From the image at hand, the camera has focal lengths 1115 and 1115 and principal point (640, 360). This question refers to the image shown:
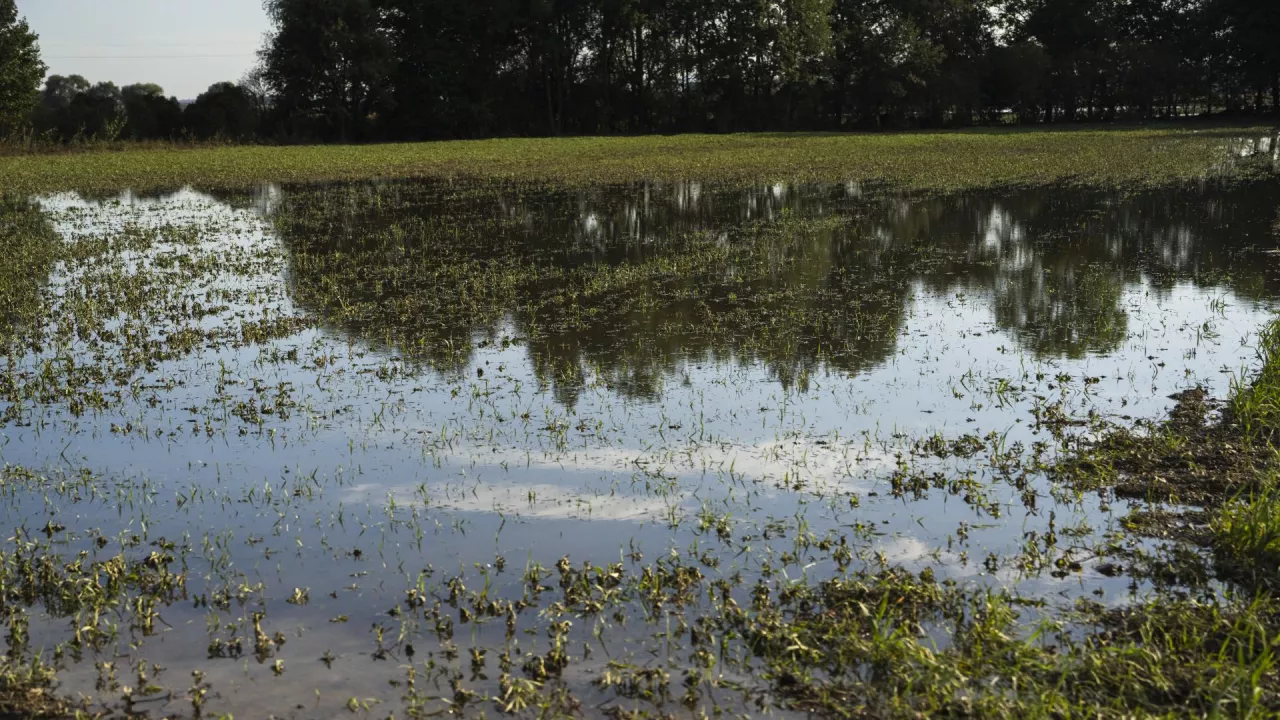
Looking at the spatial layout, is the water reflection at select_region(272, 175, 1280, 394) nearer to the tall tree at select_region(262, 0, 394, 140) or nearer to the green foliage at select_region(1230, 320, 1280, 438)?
the green foliage at select_region(1230, 320, 1280, 438)

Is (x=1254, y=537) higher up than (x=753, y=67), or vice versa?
(x=753, y=67)

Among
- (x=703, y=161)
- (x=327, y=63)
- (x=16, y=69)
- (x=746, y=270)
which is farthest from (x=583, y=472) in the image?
(x=16, y=69)

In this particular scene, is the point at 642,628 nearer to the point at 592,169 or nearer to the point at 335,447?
the point at 335,447

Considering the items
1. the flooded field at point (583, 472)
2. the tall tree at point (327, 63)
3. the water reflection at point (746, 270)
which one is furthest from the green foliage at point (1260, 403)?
the tall tree at point (327, 63)

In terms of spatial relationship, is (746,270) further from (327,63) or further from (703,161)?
(327,63)

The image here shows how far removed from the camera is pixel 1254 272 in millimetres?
12766

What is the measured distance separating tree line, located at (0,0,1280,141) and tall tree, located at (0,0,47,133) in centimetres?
30

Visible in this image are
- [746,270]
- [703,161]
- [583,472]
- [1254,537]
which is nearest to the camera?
[1254,537]

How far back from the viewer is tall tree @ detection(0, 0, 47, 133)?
55062 millimetres

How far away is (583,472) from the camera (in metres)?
6.49

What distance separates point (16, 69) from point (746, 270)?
55.3 m

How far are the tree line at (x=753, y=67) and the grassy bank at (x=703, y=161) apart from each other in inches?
505

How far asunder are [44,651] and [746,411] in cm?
451

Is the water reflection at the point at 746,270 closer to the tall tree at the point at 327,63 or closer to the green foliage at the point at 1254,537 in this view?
the green foliage at the point at 1254,537
